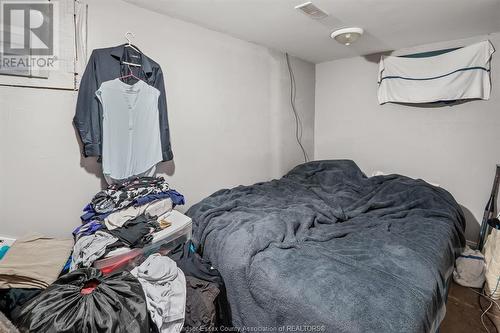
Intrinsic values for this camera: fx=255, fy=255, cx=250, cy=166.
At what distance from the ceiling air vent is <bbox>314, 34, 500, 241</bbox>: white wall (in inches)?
56.4

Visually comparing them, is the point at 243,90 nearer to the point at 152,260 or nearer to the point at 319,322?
the point at 152,260

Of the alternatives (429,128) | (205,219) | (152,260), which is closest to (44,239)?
(152,260)

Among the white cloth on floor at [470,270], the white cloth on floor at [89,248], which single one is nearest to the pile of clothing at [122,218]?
the white cloth on floor at [89,248]

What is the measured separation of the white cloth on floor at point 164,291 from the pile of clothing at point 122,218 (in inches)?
7.0

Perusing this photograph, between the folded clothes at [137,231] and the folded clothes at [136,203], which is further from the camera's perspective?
the folded clothes at [136,203]

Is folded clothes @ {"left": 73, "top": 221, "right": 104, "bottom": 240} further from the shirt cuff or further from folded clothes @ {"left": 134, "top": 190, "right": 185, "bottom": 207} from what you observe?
the shirt cuff

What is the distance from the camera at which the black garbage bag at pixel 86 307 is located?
0.89 m

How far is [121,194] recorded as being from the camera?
1590 mm

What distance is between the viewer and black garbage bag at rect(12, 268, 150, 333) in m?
0.89

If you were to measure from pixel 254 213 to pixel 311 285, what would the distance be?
2.56ft

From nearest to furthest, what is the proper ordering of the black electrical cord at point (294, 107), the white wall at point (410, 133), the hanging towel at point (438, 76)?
the hanging towel at point (438, 76) < the white wall at point (410, 133) < the black electrical cord at point (294, 107)

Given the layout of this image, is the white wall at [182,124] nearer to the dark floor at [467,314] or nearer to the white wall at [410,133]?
the white wall at [410,133]

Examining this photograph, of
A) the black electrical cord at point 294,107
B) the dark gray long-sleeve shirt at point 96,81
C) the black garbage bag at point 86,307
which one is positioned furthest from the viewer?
the black electrical cord at point 294,107

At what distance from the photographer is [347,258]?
1.40 meters
